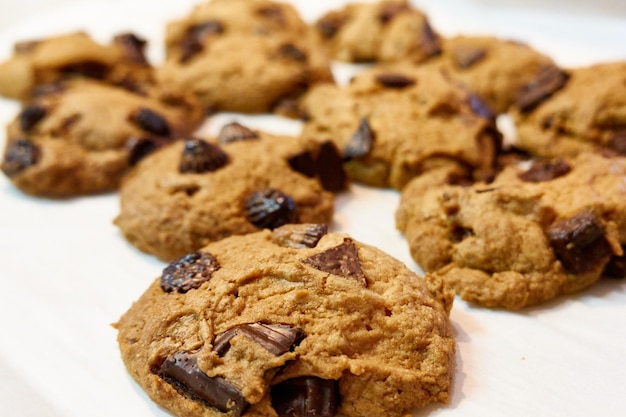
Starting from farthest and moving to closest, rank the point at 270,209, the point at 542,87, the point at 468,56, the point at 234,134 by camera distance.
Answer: the point at 468,56 < the point at 542,87 < the point at 234,134 < the point at 270,209

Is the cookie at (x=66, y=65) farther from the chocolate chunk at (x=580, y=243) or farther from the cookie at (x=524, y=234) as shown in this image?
the chocolate chunk at (x=580, y=243)

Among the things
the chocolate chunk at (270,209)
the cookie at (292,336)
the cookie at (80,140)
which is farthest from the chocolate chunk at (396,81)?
the cookie at (292,336)

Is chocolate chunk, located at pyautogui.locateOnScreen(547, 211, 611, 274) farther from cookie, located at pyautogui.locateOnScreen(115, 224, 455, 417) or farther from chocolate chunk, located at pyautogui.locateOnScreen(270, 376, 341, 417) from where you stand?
chocolate chunk, located at pyautogui.locateOnScreen(270, 376, 341, 417)

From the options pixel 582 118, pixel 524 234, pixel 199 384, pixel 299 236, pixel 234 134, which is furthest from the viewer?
pixel 582 118

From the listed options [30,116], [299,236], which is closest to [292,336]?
[299,236]

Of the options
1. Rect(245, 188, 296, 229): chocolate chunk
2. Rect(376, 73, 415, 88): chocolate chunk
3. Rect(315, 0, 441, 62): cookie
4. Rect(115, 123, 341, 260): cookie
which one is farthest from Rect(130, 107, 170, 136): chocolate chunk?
Rect(315, 0, 441, 62): cookie

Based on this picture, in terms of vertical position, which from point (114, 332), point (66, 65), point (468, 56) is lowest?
point (114, 332)

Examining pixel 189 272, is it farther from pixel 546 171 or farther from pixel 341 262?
pixel 546 171

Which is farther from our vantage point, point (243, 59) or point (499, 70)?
point (243, 59)
